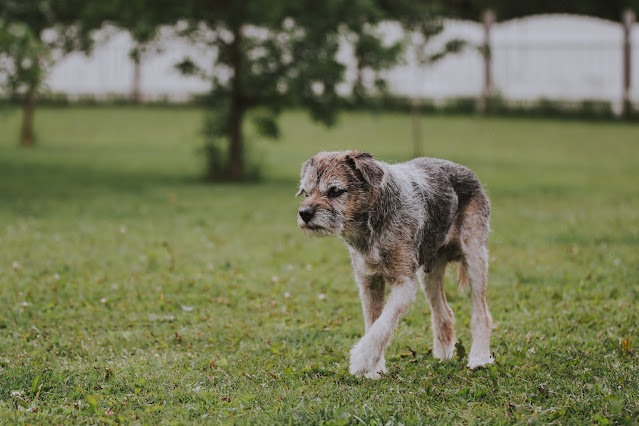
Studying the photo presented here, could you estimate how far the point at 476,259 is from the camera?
5551mm

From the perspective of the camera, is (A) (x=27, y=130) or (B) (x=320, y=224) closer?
(B) (x=320, y=224)

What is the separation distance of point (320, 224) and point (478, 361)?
1657 mm

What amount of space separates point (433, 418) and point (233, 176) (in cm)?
1520

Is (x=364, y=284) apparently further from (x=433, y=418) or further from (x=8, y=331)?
(x=8, y=331)

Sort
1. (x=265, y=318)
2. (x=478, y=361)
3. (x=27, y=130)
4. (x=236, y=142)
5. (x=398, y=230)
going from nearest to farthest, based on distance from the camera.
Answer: (x=398, y=230)
(x=478, y=361)
(x=265, y=318)
(x=236, y=142)
(x=27, y=130)

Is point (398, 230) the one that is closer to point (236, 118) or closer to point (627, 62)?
point (236, 118)

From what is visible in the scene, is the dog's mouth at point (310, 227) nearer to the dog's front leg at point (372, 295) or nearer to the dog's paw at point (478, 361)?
the dog's front leg at point (372, 295)

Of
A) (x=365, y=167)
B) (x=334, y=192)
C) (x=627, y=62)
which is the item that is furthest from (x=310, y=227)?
(x=627, y=62)

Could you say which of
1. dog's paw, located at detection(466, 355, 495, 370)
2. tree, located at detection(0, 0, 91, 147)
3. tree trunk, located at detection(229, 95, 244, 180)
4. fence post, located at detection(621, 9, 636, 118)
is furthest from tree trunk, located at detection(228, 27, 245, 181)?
fence post, located at detection(621, 9, 636, 118)

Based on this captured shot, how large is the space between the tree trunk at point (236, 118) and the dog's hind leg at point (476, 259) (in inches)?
499

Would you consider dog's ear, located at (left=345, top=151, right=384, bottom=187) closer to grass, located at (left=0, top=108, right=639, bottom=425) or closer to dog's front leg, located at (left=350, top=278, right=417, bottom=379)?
dog's front leg, located at (left=350, top=278, right=417, bottom=379)

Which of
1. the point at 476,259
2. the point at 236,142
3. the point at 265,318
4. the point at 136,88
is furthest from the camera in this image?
the point at 136,88

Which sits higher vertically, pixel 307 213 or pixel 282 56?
pixel 282 56

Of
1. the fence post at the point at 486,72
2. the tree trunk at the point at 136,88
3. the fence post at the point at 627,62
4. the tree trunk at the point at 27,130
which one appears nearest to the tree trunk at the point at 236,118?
the tree trunk at the point at 27,130
